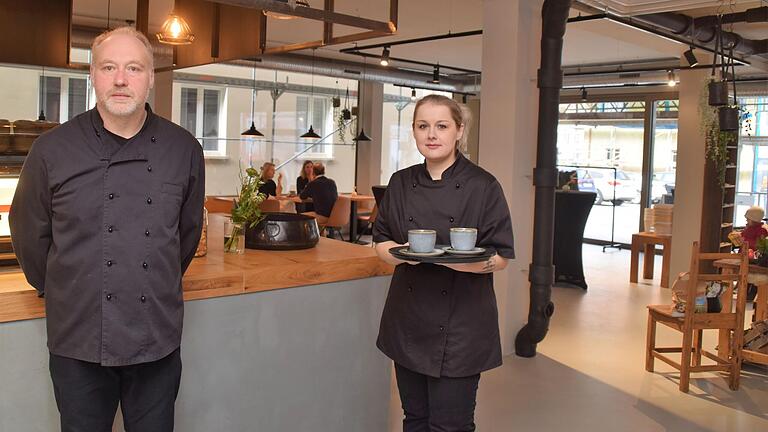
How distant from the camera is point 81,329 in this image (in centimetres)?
207

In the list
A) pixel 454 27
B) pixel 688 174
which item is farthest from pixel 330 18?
pixel 688 174

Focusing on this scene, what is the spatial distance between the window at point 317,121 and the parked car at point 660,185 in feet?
18.7

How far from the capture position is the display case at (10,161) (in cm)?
286

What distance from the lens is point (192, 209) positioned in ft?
7.44

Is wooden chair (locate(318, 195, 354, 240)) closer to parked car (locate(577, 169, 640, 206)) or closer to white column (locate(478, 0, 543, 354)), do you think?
parked car (locate(577, 169, 640, 206))

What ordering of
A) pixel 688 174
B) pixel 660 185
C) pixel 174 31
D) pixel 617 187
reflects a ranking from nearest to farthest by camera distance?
pixel 174 31 → pixel 688 174 → pixel 660 185 → pixel 617 187

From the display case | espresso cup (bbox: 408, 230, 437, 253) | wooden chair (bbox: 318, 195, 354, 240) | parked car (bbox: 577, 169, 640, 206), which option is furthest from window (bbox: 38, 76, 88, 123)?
espresso cup (bbox: 408, 230, 437, 253)

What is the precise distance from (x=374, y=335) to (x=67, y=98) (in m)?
8.80

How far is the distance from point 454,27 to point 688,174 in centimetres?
332

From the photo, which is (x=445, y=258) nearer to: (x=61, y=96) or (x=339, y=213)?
(x=339, y=213)

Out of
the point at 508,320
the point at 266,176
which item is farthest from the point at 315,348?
the point at 266,176

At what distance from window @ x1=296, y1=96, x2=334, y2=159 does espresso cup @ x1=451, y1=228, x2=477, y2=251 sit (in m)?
11.5

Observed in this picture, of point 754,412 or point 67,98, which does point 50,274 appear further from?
point 67,98

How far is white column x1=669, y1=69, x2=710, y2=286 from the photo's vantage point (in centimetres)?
908
